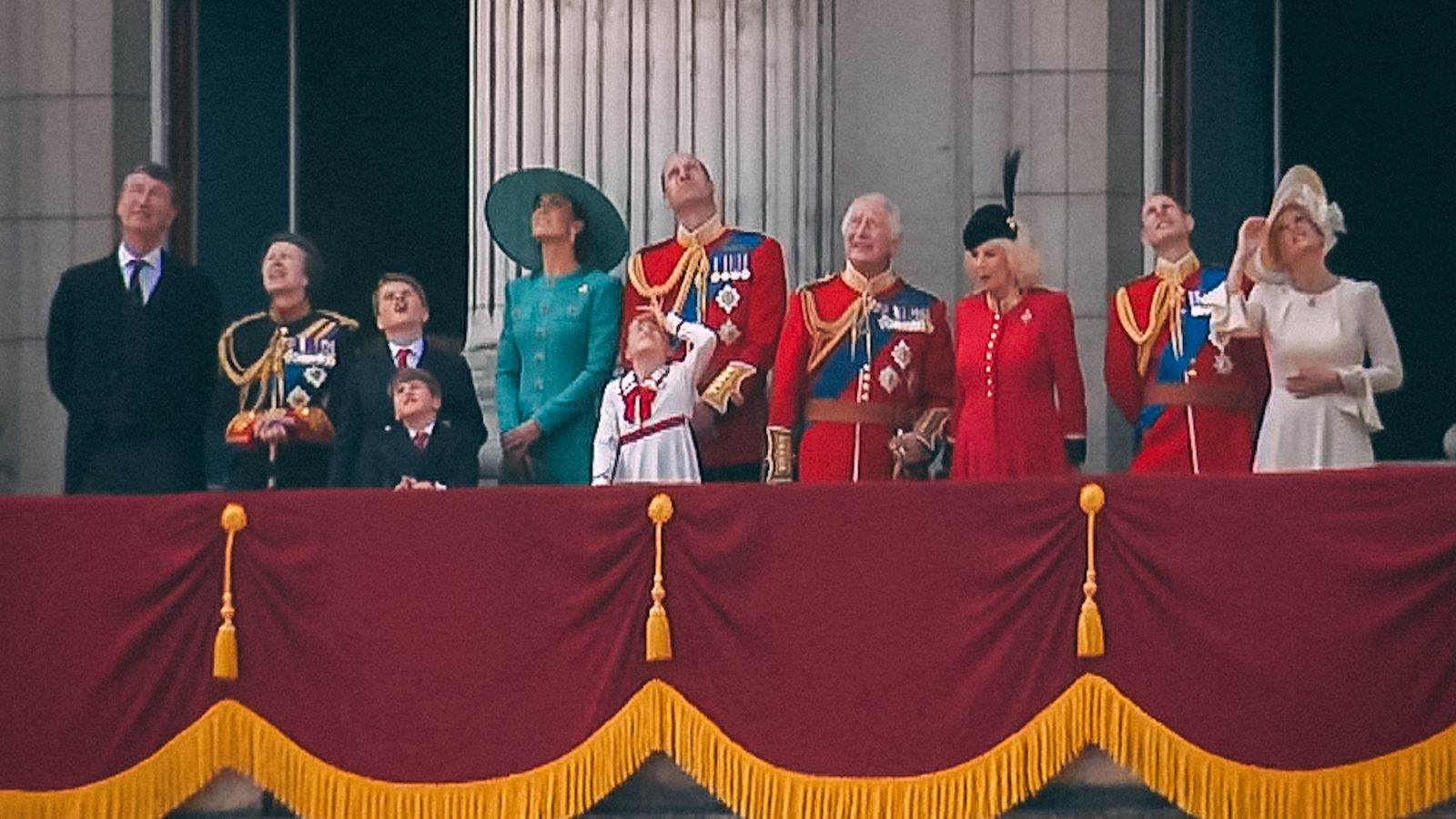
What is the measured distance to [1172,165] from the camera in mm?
20250

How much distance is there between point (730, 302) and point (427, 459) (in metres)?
1.32

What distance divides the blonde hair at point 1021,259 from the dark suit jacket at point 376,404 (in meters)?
2.01

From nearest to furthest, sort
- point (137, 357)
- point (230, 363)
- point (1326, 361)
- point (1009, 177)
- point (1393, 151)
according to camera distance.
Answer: point (1326, 361) < point (1009, 177) < point (137, 357) < point (230, 363) < point (1393, 151)

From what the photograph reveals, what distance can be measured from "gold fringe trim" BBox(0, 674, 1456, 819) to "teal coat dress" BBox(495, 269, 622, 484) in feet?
5.98

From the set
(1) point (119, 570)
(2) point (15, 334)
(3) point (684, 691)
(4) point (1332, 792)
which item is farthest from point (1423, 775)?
(2) point (15, 334)

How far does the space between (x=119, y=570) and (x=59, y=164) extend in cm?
431

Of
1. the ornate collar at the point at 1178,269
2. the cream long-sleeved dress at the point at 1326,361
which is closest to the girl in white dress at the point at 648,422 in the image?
the ornate collar at the point at 1178,269

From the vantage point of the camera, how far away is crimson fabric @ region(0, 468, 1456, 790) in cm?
1598

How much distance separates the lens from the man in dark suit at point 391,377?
17.9m

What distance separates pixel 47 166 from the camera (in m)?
21.0

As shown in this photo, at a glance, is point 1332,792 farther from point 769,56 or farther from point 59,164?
point 59,164

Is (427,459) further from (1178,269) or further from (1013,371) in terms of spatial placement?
(1178,269)

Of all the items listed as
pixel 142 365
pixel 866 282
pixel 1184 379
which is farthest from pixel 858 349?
pixel 142 365

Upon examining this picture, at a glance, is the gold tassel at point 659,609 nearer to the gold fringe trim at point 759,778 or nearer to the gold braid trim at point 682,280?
the gold fringe trim at point 759,778
